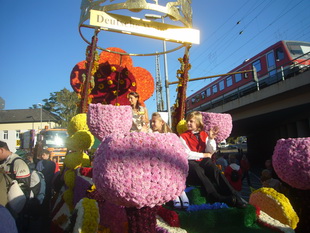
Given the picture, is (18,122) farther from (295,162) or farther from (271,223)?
(295,162)

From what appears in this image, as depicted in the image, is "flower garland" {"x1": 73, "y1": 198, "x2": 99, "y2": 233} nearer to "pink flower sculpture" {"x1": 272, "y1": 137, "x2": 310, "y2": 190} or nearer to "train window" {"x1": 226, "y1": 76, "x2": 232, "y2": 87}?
"pink flower sculpture" {"x1": 272, "y1": 137, "x2": 310, "y2": 190}

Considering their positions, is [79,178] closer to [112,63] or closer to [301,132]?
[112,63]

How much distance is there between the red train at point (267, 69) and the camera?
11.3 metres

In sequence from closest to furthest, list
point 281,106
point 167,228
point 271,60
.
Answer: point 167,228, point 281,106, point 271,60

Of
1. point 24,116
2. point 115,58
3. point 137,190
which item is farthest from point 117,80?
point 24,116

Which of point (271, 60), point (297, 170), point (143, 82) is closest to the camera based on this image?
point (297, 170)

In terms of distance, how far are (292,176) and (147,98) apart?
3.63m

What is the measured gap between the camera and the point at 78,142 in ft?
10.9

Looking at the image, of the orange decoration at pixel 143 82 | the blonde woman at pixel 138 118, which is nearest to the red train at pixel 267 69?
the orange decoration at pixel 143 82

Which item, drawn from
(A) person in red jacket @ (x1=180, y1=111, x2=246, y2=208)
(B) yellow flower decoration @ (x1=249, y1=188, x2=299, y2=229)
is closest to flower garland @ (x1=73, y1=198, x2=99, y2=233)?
(A) person in red jacket @ (x1=180, y1=111, x2=246, y2=208)

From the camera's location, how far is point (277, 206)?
2.32 m

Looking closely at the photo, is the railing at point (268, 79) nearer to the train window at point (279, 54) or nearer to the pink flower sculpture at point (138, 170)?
the train window at point (279, 54)

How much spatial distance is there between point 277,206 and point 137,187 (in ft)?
5.29

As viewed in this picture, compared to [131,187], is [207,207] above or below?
below
